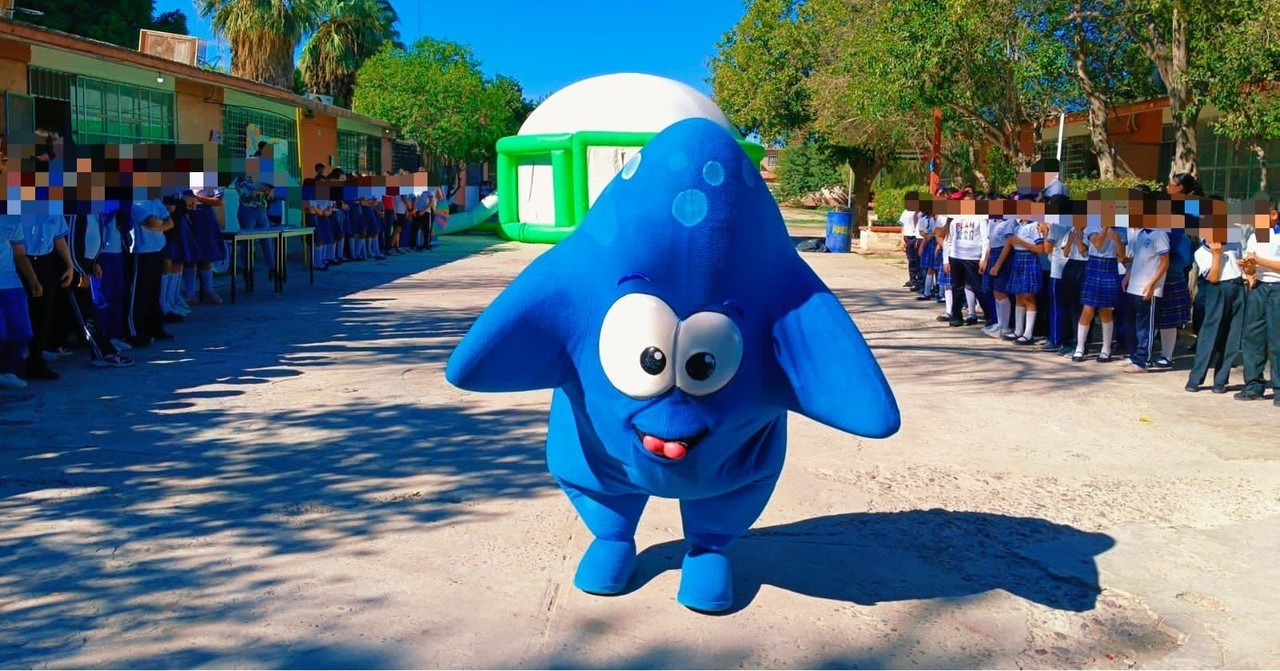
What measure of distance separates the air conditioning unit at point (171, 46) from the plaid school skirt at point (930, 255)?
15.2m

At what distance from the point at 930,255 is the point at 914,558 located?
10.0 m

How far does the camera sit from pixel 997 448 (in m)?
6.46

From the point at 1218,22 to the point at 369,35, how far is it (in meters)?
30.0

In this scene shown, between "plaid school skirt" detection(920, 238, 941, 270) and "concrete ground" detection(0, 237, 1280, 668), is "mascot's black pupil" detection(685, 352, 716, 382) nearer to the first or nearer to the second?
"concrete ground" detection(0, 237, 1280, 668)

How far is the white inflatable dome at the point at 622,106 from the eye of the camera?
2462cm

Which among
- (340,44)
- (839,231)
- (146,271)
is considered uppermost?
(340,44)

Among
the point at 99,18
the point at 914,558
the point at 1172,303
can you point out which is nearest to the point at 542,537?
the point at 914,558

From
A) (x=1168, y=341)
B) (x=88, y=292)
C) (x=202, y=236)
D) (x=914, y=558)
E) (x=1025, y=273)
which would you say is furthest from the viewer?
(x=202, y=236)

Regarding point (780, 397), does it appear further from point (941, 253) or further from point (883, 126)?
point (883, 126)

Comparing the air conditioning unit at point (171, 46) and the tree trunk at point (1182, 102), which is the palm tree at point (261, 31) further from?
the tree trunk at point (1182, 102)

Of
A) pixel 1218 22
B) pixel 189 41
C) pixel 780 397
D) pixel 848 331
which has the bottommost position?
pixel 780 397

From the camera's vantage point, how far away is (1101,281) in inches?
372

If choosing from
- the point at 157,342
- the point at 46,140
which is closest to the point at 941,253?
the point at 157,342

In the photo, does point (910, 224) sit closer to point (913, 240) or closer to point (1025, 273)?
point (913, 240)
